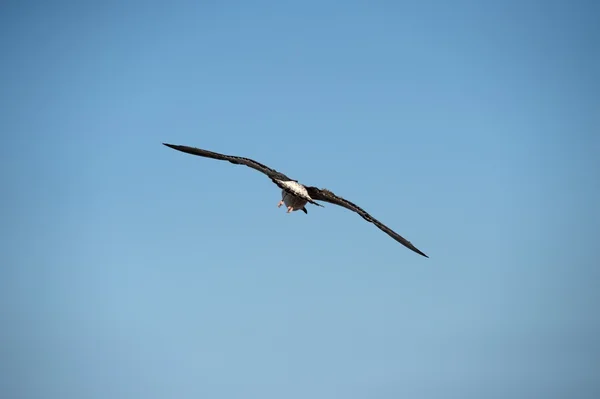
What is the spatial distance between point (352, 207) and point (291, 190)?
Result: 5.95 metres

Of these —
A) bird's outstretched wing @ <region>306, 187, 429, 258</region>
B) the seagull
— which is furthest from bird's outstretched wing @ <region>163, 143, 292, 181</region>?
bird's outstretched wing @ <region>306, 187, 429, 258</region>

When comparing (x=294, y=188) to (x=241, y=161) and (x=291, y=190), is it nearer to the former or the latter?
(x=291, y=190)

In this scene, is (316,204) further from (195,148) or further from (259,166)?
(195,148)

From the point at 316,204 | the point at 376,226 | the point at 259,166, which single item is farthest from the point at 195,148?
the point at 376,226

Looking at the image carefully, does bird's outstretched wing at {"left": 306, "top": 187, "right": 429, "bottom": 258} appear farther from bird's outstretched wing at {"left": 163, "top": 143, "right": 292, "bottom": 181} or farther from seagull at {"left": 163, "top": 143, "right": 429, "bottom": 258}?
bird's outstretched wing at {"left": 163, "top": 143, "right": 292, "bottom": 181}

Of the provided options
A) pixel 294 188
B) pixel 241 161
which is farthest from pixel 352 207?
pixel 241 161

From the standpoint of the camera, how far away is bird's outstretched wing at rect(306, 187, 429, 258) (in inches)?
2753

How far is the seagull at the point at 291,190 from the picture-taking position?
225ft

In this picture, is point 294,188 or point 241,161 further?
point 294,188

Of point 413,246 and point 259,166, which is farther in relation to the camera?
point 413,246

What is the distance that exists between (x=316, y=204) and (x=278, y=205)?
331 centimetres

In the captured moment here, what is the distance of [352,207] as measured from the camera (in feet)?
235

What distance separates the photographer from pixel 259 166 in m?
68.2

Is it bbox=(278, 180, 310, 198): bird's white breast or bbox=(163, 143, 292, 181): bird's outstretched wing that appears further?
bbox=(278, 180, 310, 198): bird's white breast
